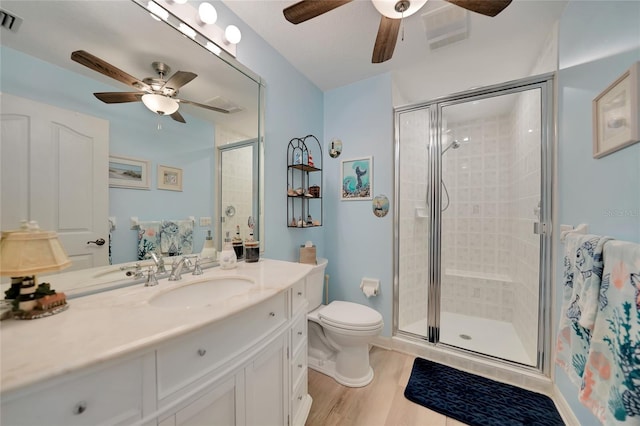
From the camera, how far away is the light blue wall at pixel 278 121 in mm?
1677

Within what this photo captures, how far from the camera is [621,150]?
2.98ft

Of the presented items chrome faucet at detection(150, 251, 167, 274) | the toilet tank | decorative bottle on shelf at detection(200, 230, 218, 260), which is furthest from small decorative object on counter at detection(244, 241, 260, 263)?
the toilet tank

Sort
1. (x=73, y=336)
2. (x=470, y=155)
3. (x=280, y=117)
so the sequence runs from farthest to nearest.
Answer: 1. (x=470, y=155)
2. (x=280, y=117)
3. (x=73, y=336)

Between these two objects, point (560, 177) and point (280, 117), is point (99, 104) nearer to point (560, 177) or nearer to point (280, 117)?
point (280, 117)

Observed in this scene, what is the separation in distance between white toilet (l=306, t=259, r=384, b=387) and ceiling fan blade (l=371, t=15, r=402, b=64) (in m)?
1.56

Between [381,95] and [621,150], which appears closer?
[621,150]

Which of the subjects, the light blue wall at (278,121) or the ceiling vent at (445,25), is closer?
the ceiling vent at (445,25)

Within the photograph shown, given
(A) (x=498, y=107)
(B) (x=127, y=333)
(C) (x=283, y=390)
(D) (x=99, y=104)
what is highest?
(A) (x=498, y=107)

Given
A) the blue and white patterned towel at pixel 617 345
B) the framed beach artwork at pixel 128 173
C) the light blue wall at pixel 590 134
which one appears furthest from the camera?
the framed beach artwork at pixel 128 173

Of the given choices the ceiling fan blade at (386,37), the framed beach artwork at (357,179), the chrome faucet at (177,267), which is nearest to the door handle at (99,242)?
the chrome faucet at (177,267)

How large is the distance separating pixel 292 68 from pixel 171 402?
227 cm

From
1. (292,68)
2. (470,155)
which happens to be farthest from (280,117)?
(470,155)

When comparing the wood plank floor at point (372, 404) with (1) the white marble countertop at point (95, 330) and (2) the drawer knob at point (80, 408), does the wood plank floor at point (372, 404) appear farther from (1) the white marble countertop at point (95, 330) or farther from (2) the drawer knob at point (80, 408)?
(2) the drawer knob at point (80, 408)

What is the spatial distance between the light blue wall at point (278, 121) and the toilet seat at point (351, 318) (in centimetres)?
56
